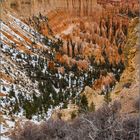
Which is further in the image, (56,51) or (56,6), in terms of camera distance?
(56,6)

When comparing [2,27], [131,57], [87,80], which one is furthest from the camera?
[2,27]

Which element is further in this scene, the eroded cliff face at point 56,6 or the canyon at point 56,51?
the eroded cliff face at point 56,6

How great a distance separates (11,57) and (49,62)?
31.9 feet

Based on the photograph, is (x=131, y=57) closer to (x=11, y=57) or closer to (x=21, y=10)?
(x=11, y=57)

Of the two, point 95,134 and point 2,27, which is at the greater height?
point 95,134

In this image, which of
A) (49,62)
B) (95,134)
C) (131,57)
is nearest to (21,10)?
(49,62)

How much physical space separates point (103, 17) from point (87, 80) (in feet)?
113

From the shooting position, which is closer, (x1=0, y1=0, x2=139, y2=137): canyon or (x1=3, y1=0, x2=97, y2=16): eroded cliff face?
(x1=0, y1=0, x2=139, y2=137): canyon

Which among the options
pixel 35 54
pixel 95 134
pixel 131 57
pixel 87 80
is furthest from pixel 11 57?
pixel 95 134

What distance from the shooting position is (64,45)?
385ft

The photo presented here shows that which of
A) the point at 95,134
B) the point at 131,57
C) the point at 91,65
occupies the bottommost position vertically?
the point at 91,65

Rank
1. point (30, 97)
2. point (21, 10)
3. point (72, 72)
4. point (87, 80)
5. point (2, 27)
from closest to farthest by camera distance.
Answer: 1. point (30, 97)
2. point (87, 80)
3. point (72, 72)
4. point (2, 27)
5. point (21, 10)

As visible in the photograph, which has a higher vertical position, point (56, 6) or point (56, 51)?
point (56, 6)

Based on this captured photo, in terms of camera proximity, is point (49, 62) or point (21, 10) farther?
point (21, 10)
